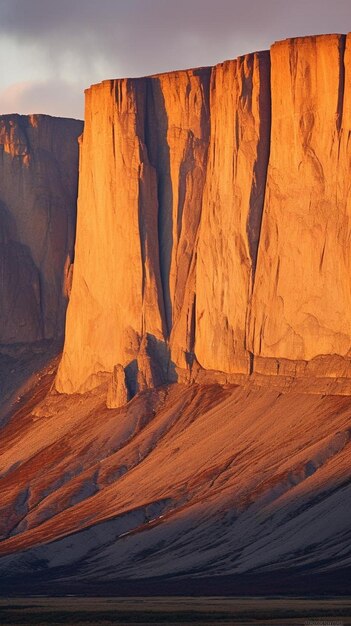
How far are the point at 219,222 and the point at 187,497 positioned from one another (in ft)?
53.2

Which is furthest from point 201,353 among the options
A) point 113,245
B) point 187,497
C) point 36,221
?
point 36,221

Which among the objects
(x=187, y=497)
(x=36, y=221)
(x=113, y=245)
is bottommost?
(x=187, y=497)

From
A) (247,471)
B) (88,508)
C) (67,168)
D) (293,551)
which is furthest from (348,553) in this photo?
(67,168)

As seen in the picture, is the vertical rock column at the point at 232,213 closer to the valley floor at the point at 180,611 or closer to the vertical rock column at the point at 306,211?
the vertical rock column at the point at 306,211

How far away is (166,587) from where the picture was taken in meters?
88.9

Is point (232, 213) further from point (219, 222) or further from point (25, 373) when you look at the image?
point (25, 373)

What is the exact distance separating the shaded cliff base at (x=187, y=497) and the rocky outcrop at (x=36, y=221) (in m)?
16.7

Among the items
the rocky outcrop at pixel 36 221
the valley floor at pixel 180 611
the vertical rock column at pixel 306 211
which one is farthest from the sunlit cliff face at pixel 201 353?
the rocky outcrop at pixel 36 221

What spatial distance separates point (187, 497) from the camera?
9975 cm

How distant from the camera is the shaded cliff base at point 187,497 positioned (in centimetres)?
9069

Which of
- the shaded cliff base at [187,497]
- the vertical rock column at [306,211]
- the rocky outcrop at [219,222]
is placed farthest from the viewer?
the rocky outcrop at [219,222]

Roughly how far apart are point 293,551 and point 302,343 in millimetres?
15531

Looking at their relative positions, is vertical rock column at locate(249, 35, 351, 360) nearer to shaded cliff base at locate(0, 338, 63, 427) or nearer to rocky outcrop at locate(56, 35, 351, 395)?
rocky outcrop at locate(56, 35, 351, 395)

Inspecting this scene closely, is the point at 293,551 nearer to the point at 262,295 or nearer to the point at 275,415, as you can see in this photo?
the point at 275,415
